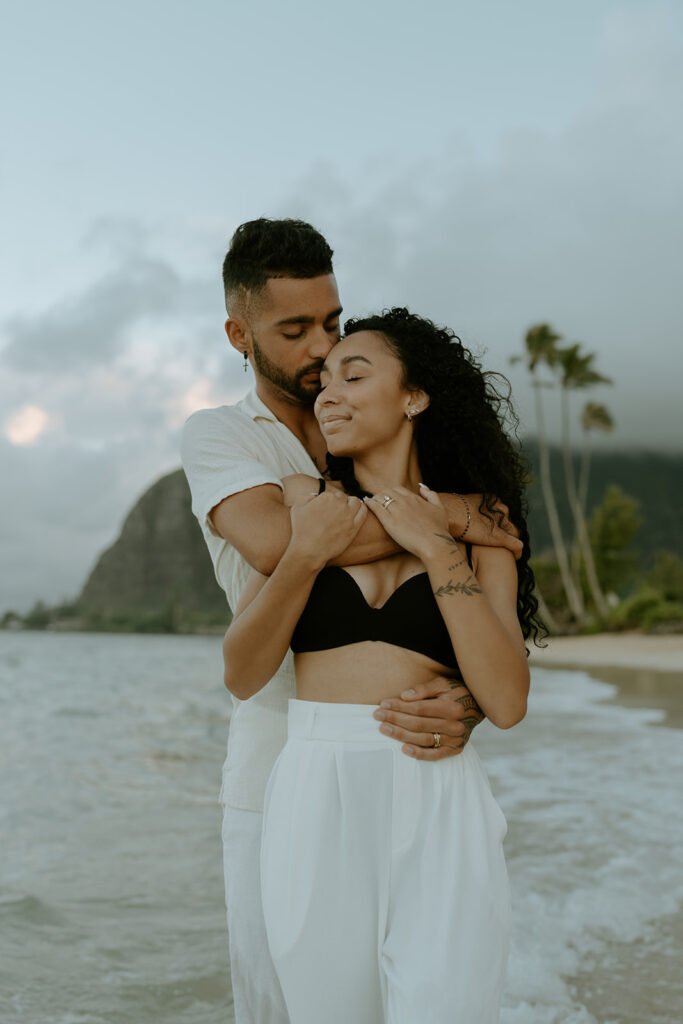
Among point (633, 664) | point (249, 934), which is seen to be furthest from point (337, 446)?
point (633, 664)

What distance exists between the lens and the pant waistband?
2248 mm

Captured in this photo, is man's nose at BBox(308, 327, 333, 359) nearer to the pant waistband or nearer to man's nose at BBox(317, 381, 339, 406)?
man's nose at BBox(317, 381, 339, 406)

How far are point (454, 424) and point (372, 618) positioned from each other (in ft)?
2.38

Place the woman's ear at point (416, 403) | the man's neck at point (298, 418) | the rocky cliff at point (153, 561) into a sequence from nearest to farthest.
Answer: the woman's ear at point (416, 403) → the man's neck at point (298, 418) → the rocky cliff at point (153, 561)

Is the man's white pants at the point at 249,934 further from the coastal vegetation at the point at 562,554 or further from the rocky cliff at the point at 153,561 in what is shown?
the rocky cliff at the point at 153,561

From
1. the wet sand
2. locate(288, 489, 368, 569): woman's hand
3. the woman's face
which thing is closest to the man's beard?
the woman's face

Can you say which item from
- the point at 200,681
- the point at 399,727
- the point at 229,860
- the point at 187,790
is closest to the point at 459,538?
the point at 399,727

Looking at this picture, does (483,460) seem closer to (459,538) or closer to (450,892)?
(459,538)

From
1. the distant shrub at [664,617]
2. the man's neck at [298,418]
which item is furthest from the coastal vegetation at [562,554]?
the man's neck at [298,418]

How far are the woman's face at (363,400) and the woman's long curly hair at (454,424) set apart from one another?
48mm

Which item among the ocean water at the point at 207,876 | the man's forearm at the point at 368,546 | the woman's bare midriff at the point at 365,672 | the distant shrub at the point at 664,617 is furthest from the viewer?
the distant shrub at the point at 664,617

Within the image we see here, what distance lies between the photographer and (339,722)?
2.27 metres

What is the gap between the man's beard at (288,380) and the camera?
2979 millimetres

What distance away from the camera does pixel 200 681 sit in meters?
31.2
